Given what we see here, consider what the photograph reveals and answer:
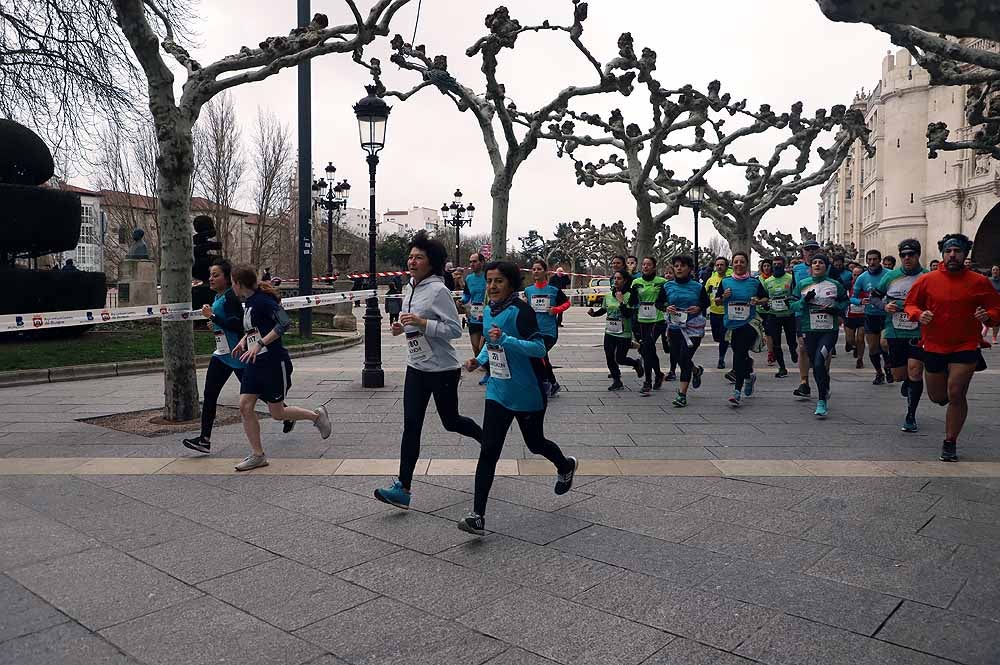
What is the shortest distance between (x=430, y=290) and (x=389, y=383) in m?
6.48

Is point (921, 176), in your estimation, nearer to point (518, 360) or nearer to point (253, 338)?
point (253, 338)

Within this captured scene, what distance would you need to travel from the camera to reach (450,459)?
6.45 m

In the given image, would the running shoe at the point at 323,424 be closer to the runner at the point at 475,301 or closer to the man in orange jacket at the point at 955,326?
the man in orange jacket at the point at 955,326

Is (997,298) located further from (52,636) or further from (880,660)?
(52,636)

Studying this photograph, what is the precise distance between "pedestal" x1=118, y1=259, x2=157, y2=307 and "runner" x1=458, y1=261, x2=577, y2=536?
17841mm

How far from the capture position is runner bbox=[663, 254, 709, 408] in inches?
371

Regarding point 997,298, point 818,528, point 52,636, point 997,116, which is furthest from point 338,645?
point 997,116

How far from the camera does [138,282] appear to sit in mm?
20125

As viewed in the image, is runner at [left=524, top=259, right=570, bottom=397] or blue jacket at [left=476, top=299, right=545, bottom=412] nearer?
blue jacket at [left=476, top=299, right=545, bottom=412]

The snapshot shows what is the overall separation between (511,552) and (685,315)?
19.1ft

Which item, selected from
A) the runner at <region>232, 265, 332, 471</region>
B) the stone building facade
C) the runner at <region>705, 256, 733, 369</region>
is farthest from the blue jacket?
the stone building facade

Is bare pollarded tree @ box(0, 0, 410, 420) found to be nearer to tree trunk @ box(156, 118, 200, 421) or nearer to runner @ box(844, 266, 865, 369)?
tree trunk @ box(156, 118, 200, 421)

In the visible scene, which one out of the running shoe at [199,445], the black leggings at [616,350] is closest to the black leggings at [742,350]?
the black leggings at [616,350]

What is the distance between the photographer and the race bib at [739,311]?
30.9ft
